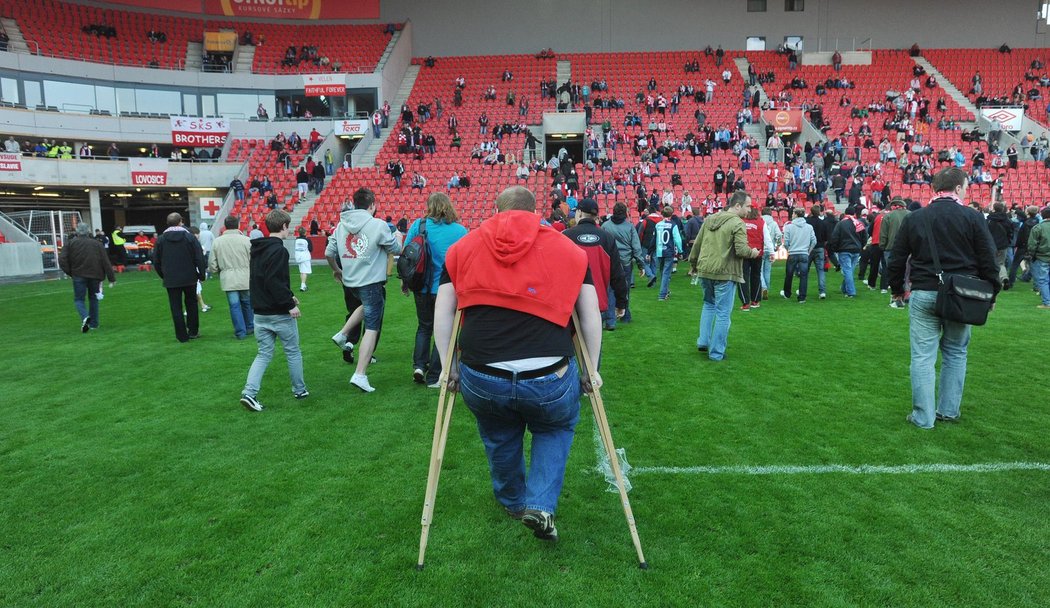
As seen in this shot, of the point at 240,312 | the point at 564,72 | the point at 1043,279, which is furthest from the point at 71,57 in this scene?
the point at 1043,279

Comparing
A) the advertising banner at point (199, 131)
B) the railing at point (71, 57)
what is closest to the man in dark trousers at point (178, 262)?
the advertising banner at point (199, 131)

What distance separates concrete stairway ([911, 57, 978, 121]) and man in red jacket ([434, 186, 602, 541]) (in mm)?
35179

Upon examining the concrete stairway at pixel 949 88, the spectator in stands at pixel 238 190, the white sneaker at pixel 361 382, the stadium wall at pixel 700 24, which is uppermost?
the stadium wall at pixel 700 24

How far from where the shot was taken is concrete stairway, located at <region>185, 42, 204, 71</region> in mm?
→ 35031

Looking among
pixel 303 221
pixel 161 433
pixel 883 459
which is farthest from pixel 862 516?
pixel 303 221

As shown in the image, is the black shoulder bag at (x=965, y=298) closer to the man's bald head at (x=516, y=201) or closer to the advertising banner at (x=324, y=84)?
the man's bald head at (x=516, y=201)

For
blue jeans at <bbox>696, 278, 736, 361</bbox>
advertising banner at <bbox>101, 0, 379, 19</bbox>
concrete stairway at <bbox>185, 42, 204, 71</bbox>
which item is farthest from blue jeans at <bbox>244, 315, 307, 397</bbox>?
advertising banner at <bbox>101, 0, 379, 19</bbox>

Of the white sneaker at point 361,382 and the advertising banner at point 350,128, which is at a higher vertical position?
the advertising banner at point 350,128

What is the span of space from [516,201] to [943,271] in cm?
371

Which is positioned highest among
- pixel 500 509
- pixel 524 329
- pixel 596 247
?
pixel 596 247

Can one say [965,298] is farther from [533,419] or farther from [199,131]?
[199,131]

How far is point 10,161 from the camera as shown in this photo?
87.5 feet

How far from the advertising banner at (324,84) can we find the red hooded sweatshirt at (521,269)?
3125cm

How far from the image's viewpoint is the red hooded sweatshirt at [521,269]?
2.88 m
